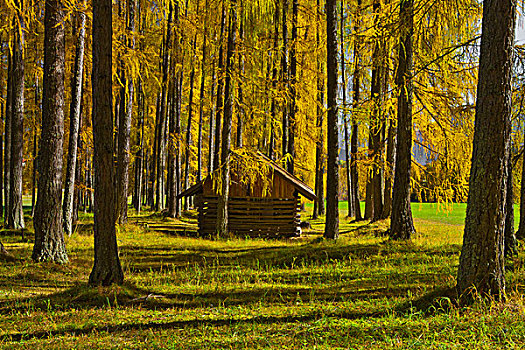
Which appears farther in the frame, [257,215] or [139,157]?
[139,157]

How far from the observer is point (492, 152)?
5.50m

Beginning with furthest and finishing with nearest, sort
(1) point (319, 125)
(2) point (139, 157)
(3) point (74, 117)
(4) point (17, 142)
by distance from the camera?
(2) point (139, 157) < (1) point (319, 125) < (4) point (17, 142) < (3) point (74, 117)

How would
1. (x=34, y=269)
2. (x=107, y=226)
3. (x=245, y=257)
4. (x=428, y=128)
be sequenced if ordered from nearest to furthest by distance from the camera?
1. (x=107, y=226)
2. (x=34, y=269)
3. (x=245, y=257)
4. (x=428, y=128)

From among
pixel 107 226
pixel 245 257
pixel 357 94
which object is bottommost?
pixel 245 257

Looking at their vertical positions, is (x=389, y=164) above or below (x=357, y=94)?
below

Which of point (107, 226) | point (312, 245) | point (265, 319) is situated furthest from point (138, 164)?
point (265, 319)

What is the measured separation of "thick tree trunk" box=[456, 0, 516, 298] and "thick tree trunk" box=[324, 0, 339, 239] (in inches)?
276

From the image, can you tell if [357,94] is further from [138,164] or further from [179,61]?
[138,164]

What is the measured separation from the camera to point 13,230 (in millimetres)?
13812

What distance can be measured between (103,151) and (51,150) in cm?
284

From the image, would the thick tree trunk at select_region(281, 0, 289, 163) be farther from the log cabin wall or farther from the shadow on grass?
the shadow on grass

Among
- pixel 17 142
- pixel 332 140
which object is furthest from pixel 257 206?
pixel 17 142

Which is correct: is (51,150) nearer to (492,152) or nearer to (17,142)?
(17,142)

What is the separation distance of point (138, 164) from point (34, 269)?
22382 millimetres
